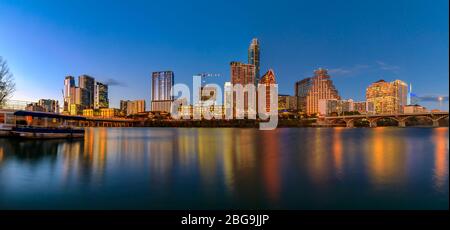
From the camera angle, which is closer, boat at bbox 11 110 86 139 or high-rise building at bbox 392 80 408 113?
boat at bbox 11 110 86 139

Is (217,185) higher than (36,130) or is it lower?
lower

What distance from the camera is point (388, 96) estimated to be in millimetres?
140500

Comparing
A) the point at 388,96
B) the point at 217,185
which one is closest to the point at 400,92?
the point at 388,96

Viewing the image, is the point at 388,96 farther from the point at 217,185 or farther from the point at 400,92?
the point at 217,185

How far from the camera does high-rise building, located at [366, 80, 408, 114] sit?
437ft

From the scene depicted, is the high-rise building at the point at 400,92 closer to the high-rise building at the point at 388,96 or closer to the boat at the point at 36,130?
the high-rise building at the point at 388,96

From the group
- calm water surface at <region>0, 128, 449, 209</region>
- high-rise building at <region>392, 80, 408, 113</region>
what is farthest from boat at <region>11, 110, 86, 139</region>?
high-rise building at <region>392, 80, 408, 113</region>

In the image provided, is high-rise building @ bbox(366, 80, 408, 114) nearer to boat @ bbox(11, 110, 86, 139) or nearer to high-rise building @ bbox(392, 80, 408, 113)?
high-rise building @ bbox(392, 80, 408, 113)

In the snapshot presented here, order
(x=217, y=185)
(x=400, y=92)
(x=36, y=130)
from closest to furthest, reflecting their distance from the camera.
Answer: (x=217, y=185) → (x=36, y=130) → (x=400, y=92)

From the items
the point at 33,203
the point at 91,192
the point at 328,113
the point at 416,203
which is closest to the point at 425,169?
the point at 416,203

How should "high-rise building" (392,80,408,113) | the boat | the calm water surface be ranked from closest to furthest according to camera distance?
the calm water surface
the boat
"high-rise building" (392,80,408,113)

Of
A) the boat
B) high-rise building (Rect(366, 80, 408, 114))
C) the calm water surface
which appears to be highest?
high-rise building (Rect(366, 80, 408, 114))

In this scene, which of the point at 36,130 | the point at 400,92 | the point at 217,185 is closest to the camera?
the point at 217,185

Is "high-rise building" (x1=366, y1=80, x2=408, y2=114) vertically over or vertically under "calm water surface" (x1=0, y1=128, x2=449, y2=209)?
over
